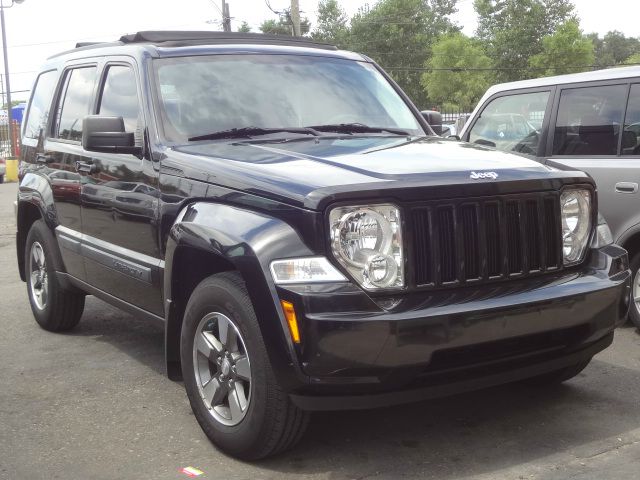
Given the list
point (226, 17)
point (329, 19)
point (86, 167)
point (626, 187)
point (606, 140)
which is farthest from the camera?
point (329, 19)

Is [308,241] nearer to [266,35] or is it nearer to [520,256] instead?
[520,256]

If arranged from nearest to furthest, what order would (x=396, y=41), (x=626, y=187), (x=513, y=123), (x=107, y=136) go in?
1. (x=107, y=136)
2. (x=626, y=187)
3. (x=513, y=123)
4. (x=396, y=41)

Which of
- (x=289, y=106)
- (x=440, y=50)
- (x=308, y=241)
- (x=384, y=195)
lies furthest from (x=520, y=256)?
(x=440, y=50)

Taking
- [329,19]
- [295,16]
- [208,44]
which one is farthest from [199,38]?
[329,19]

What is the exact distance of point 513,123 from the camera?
7.07 metres

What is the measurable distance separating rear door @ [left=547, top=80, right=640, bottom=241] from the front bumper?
7.41 ft

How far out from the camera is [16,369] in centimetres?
554

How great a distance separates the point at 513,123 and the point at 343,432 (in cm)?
376

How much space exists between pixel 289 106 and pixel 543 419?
86.3 inches

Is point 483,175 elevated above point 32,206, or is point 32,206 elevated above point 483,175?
point 483,175

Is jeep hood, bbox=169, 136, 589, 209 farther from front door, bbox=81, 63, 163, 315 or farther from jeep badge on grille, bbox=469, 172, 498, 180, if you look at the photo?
front door, bbox=81, 63, 163, 315

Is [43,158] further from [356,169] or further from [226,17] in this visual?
[226,17]

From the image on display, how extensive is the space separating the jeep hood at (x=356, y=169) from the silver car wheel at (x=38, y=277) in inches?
94.3

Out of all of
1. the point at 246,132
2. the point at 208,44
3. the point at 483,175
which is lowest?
the point at 483,175
